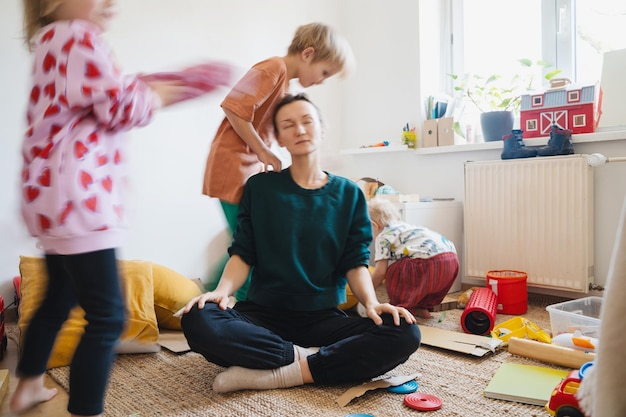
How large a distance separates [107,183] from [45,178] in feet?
0.31

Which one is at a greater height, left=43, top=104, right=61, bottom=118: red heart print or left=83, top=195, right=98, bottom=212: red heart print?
left=43, top=104, right=61, bottom=118: red heart print

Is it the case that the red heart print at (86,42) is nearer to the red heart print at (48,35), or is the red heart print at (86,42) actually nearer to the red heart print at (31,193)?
the red heart print at (48,35)

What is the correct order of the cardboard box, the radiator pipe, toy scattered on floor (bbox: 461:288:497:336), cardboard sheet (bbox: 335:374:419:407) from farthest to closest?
the cardboard box → the radiator pipe → toy scattered on floor (bbox: 461:288:497:336) → cardboard sheet (bbox: 335:374:419:407)

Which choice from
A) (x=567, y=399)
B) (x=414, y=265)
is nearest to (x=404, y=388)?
(x=567, y=399)

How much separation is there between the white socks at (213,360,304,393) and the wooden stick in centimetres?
61

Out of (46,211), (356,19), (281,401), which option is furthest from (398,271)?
(356,19)

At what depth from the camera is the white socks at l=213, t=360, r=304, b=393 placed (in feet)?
3.71

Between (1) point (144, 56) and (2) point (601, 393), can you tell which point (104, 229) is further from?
(1) point (144, 56)

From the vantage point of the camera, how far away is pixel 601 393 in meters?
0.45

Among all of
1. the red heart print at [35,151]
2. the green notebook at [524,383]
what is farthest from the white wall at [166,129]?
the green notebook at [524,383]

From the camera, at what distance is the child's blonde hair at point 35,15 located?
88 cm

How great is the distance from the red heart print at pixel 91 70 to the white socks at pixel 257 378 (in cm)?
66

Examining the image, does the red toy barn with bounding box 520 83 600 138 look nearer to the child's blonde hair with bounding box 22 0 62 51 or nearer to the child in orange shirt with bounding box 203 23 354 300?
the child in orange shirt with bounding box 203 23 354 300

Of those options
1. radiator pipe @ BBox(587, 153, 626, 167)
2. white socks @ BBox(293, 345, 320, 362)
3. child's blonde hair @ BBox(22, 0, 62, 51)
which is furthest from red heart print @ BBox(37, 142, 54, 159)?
radiator pipe @ BBox(587, 153, 626, 167)
